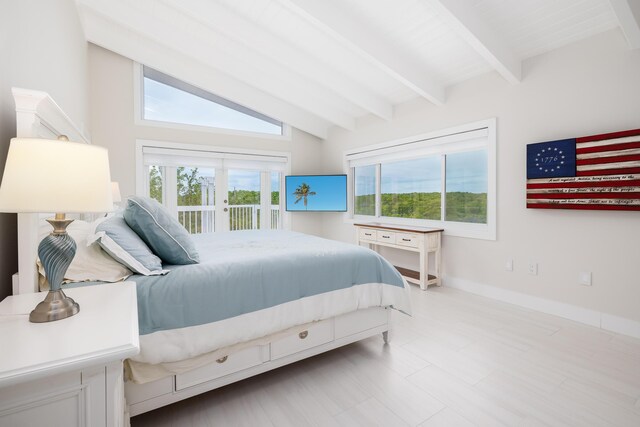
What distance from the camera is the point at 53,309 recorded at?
101 cm

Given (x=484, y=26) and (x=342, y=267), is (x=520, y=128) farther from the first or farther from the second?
(x=342, y=267)

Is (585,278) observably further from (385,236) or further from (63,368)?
(63,368)

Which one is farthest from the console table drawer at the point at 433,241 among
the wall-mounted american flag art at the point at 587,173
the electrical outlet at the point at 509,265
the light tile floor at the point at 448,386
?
the light tile floor at the point at 448,386

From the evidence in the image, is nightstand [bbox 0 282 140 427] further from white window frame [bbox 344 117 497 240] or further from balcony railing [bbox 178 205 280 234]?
balcony railing [bbox 178 205 280 234]

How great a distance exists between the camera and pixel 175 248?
176 centimetres

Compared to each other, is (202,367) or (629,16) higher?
(629,16)

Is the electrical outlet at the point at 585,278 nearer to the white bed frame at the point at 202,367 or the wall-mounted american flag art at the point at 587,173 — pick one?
the wall-mounted american flag art at the point at 587,173

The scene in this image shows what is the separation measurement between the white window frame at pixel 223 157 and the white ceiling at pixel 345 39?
0.84 metres

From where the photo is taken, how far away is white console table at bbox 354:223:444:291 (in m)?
3.78

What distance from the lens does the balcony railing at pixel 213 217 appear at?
492 cm

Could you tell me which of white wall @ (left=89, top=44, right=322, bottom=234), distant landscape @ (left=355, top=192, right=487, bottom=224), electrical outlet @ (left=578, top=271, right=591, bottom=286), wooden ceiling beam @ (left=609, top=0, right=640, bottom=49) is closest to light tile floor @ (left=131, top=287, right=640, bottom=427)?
electrical outlet @ (left=578, top=271, right=591, bottom=286)

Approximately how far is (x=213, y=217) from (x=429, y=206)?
134 inches

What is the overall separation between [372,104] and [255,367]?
12.4 feet

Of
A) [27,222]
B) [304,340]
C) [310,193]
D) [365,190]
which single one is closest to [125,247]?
[27,222]
